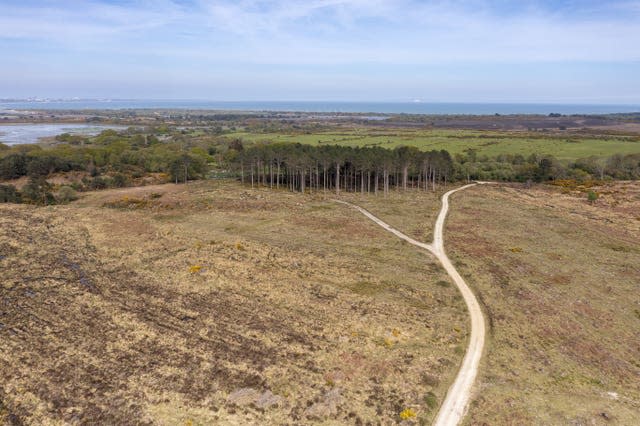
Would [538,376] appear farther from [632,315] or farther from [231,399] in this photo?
[231,399]

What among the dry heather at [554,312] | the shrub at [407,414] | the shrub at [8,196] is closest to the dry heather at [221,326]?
the shrub at [407,414]

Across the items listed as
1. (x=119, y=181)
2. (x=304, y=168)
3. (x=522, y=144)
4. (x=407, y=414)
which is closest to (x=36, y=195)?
(x=119, y=181)

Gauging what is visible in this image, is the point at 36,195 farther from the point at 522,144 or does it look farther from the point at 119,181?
the point at 522,144

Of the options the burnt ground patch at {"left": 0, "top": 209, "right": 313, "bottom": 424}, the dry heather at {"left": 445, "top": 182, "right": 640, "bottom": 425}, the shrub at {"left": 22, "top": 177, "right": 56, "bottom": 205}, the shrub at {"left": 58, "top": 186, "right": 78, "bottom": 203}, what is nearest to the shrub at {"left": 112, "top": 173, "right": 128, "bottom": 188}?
the shrub at {"left": 58, "top": 186, "right": 78, "bottom": 203}

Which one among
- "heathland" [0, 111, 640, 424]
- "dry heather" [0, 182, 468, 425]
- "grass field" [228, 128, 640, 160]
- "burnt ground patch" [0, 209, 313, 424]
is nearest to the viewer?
"dry heather" [0, 182, 468, 425]

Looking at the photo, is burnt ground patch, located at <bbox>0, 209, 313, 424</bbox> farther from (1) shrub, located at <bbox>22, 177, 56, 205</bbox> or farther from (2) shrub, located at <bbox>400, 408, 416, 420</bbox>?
(1) shrub, located at <bbox>22, 177, 56, 205</bbox>

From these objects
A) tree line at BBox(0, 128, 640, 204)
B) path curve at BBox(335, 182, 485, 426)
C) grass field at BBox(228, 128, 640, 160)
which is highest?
grass field at BBox(228, 128, 640, 160)
